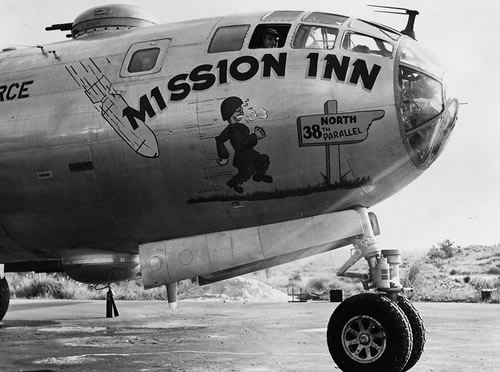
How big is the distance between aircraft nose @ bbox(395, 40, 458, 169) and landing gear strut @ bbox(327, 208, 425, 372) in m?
1.26

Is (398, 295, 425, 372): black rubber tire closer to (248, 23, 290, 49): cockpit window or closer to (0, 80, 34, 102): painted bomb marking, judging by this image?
(248, 23, 290, 49): cockpit window

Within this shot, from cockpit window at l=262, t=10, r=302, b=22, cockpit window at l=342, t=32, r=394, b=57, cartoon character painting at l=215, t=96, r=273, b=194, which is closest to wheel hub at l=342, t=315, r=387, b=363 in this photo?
cartoon character painting at l=215, t=96, r=273, b=194

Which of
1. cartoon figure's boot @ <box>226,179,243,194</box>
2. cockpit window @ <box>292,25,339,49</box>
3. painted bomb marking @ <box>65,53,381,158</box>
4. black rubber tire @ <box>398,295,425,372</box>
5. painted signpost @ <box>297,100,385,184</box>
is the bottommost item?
black rubber tire @ <box>398,295,425,372</box>

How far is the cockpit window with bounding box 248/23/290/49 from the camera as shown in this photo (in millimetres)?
9133

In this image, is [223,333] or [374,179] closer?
[374,179]

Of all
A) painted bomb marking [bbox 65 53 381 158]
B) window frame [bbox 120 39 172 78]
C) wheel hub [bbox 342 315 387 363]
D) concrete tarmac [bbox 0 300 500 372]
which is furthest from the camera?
concrete tarmac [bbox 0 300 500 372]

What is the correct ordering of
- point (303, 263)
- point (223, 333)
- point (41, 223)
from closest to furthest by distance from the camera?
1. point (41, 223)
2. point (223, 333)
3. point (303, 263)

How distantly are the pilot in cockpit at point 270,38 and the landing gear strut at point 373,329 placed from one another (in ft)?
8.81

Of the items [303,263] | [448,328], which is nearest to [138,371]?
[448,328]

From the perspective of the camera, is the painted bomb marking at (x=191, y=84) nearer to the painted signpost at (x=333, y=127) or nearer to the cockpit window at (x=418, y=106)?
the painted signpost at (x=333, y=127)

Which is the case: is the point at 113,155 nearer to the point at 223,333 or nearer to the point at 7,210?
the point at 7,210

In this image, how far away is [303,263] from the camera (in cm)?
7512

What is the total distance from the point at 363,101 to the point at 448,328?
7.90 meters

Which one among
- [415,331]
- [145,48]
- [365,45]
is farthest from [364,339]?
[145,48]
